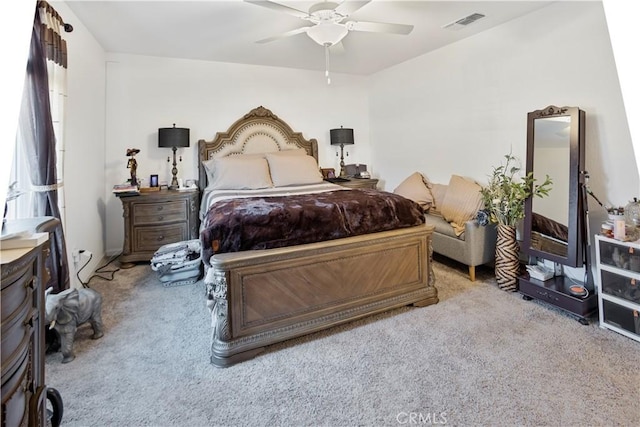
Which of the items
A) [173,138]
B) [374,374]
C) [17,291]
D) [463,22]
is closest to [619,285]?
[374,374]

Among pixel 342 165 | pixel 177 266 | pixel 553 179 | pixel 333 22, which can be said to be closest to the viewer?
pixel 333 22

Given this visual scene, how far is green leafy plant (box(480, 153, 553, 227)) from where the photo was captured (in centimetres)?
284

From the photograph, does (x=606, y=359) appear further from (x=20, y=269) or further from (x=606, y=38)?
(x=20, y=269)

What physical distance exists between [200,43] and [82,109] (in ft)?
4.58

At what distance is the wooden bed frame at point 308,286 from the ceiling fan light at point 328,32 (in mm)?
1584

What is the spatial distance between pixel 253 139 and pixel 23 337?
3.93 meters

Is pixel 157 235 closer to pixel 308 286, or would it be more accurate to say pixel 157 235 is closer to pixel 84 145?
pixel 84 145

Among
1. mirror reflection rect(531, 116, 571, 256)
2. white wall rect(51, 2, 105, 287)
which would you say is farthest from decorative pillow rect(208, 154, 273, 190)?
mirror reflection rect(531, 116, 571, 256)

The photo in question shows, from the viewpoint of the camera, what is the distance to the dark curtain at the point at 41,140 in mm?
1973

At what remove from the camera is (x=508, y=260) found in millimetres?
2932

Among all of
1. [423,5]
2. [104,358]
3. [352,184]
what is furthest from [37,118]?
[352,184]

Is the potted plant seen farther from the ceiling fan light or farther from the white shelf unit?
the ceiling fan light

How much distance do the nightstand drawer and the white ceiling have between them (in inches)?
80.4

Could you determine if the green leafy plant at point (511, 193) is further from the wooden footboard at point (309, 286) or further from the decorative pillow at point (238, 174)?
the decorative pillow at point (238, 174)
